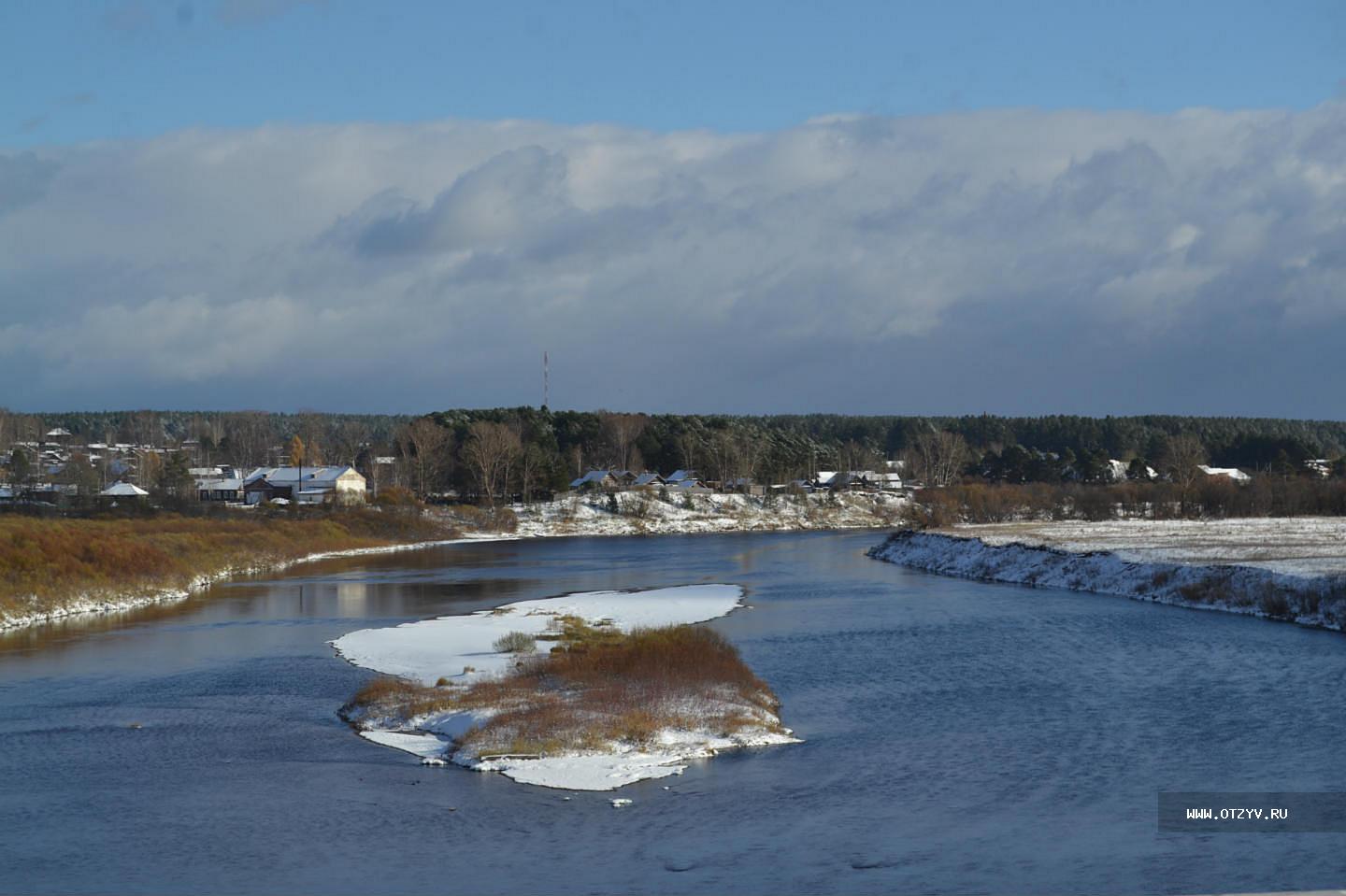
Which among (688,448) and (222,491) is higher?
(688,448)

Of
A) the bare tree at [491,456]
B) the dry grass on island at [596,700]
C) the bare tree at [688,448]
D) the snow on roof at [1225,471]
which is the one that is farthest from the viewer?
the bare tree at [688,448]

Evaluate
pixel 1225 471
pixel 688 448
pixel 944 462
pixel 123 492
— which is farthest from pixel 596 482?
pixel 1225 471

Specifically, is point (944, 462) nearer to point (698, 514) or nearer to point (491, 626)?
point (698, 514)

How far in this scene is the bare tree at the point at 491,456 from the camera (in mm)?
126938

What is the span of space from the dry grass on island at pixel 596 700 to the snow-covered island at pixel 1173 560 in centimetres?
2138

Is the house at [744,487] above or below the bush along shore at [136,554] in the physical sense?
above

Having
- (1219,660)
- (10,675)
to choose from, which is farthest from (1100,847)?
(10,675)

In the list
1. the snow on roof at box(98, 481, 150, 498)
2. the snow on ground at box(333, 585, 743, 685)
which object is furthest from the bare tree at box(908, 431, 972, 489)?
the snow on ground at box(333, 585, 743, 685)

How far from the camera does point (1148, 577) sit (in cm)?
4928

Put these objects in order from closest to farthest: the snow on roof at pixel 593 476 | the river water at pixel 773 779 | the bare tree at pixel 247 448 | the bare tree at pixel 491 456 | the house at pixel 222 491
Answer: the river water at pixel 773 779 → the bare tree at pixel 491 456 → the house at pixel 222 491 → the snow on roof at pixel 593 476 → the bare tree at pixel 247 448

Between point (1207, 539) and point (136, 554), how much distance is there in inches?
2250

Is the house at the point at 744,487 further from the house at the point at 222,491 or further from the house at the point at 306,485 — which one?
the house at the point at 222,491

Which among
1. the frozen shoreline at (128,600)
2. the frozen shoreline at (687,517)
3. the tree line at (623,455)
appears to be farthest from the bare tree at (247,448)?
the frozen shoreline at (128,600)

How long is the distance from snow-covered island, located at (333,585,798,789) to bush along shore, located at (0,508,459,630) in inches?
598
